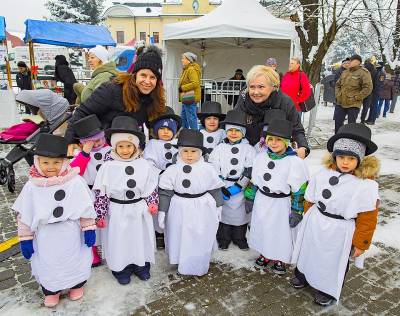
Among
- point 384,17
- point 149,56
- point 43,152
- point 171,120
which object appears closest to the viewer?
point 43,152

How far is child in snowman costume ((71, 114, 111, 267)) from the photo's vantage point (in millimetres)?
2990

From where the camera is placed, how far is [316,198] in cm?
282

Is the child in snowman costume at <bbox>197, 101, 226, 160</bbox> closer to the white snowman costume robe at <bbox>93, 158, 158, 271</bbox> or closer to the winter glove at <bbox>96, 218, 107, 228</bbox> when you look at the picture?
the white snowman costume robe at <bbox>93, 158, 158, 271</bbox>

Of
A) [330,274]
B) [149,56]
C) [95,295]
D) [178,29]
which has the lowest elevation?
[95,295]

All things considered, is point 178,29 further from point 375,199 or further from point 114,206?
point 375,199

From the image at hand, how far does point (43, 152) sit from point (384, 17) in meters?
17.8

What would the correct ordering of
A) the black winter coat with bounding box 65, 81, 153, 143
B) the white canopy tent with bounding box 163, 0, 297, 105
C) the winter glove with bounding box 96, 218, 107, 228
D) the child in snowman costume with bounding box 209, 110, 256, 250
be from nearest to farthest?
1. the winter glove with bounding box 96, 218, 107, 228
2. the black winter coat with bounding box 65, 81, 153, 143
3. the child in snowman costume with bounding box 209, 110, 256, 250
4. the white canopy tent with bounding box 163, 0, 297, 105

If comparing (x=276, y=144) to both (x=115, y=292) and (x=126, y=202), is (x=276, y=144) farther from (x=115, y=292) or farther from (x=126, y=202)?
(x=115, y=292)

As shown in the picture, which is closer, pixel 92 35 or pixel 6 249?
pixel 6 249

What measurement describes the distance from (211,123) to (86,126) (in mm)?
1409

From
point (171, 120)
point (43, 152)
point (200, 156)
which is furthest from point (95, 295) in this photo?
point (171, 120)

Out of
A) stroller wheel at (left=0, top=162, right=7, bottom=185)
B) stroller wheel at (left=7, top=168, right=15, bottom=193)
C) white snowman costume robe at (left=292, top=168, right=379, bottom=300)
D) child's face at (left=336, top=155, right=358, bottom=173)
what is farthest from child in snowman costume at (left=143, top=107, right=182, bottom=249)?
stroller wheel at (left=0, top=162, right=7, bottom=185)

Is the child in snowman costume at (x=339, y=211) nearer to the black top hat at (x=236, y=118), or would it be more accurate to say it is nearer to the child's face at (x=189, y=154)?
the black top hat at (x=236, y=118)

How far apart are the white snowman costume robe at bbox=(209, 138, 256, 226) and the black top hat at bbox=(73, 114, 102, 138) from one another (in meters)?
1.22
